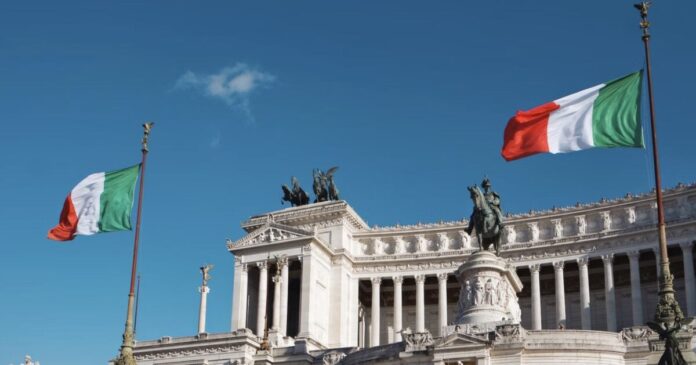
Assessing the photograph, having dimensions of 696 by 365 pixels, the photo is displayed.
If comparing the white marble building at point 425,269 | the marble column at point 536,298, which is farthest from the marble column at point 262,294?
Result: the marble column at point 536,298

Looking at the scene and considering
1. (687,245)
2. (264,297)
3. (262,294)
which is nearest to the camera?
(687,245)

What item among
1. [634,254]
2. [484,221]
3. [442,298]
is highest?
[634,254]

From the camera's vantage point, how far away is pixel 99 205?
43.1 meters

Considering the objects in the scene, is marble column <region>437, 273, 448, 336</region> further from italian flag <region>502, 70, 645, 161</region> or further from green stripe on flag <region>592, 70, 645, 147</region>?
green stripe on flag <region>592, 70, 645, 147</region>

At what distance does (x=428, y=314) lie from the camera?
9312 centimetres

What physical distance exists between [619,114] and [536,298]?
52380 millimetres

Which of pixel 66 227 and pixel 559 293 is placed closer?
pixel 66 227

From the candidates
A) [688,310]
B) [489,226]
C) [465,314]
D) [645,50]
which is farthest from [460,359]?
[688,310]

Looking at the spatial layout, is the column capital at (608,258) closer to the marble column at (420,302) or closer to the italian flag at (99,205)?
the marble column at (420,302)

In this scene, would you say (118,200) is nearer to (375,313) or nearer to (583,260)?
(375,313)

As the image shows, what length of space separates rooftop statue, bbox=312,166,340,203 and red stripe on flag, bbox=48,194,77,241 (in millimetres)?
53668

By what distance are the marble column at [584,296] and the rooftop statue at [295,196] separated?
1112 inches

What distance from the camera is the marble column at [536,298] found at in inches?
3255

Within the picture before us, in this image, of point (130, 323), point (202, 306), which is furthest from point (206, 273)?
point (130, 323)
